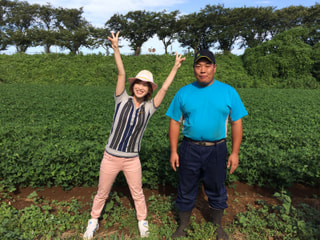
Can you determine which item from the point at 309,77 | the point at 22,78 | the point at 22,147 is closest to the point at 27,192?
the point at 22,147

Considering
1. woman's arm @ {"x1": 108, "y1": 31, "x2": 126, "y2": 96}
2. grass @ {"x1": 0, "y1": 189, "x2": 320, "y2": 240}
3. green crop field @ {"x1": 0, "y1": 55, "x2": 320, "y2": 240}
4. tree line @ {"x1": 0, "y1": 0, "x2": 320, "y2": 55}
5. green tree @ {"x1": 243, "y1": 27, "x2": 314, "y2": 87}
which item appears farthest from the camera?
tree line @ {"x1": 0, "y1": 0, "x2": 320, "y2": 55}

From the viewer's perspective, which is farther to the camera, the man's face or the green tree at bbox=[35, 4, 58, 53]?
the green tree at bbox=[35, 4, 58, 53]

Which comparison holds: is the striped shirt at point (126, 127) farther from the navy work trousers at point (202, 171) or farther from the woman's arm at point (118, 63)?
the navy work trousers at point (202, 171)

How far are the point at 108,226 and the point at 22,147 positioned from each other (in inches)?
81.2

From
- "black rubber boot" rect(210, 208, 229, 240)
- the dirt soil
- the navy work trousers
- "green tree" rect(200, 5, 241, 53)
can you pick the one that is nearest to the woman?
the navy work trousers

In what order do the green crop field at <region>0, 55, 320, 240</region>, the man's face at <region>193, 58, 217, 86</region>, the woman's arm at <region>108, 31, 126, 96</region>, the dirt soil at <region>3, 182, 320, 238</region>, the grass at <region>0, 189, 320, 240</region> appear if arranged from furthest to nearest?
1. the dirt soil at <region>3, 182, 320, 238</region>
2. the green crop field at <region>0, 55, 320, 240</region>
3. the grass at <region>0, 189, 320, 240</region>
4. the woman's arm at <region>108, 31, 126, 96</region>
5. the man's face at <region>193, 58, 217, 86</region>

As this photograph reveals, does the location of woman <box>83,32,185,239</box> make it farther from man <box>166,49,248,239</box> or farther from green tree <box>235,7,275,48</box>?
green tree <box>235,7,275,48</box>

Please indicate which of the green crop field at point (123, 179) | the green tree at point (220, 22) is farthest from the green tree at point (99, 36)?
the green crop field at point (123, 179)

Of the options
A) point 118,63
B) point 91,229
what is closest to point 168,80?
point 118,63

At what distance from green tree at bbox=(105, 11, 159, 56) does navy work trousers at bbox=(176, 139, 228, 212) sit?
40.4m

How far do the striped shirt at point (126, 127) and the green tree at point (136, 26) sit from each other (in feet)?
132

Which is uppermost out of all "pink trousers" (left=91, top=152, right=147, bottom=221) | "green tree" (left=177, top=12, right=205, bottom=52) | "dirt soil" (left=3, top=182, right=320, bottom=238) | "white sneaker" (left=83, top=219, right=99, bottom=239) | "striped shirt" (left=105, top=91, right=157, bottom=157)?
"green tree" (left=177, top=12, right=205, bottom=52)

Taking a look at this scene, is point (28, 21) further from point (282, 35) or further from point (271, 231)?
point (271, 231)

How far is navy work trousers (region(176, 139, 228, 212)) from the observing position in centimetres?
256
